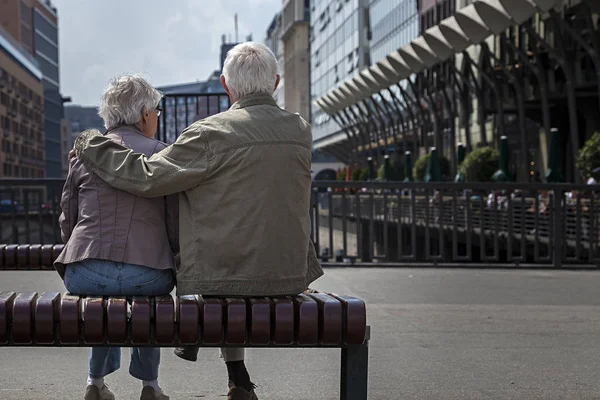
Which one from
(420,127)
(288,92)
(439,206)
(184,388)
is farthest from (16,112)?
(184,388)

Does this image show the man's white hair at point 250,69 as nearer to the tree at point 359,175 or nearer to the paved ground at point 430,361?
the paved ground at point 430,361

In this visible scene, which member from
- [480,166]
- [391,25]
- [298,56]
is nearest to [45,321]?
[480,166]

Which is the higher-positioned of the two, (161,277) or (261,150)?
(261,150)

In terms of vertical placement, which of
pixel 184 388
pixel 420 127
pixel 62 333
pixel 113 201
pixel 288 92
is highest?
pixel 288 92

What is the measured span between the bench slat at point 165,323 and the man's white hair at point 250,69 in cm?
93

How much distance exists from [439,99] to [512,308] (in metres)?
50.1

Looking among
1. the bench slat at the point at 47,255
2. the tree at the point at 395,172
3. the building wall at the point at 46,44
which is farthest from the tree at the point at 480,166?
the building wall at the point at 46,44

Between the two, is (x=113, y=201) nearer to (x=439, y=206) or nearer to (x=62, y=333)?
(x=62, y=333)

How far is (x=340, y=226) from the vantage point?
13.4m

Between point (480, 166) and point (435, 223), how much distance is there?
2507 cm

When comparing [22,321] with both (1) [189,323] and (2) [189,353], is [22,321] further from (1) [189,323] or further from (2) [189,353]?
(2) [189,353]

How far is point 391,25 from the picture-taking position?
78875mm

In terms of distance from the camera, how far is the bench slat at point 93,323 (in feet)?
13.0

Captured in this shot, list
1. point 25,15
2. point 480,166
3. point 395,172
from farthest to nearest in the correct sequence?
point 25,15
point 395,172
point 480,166
